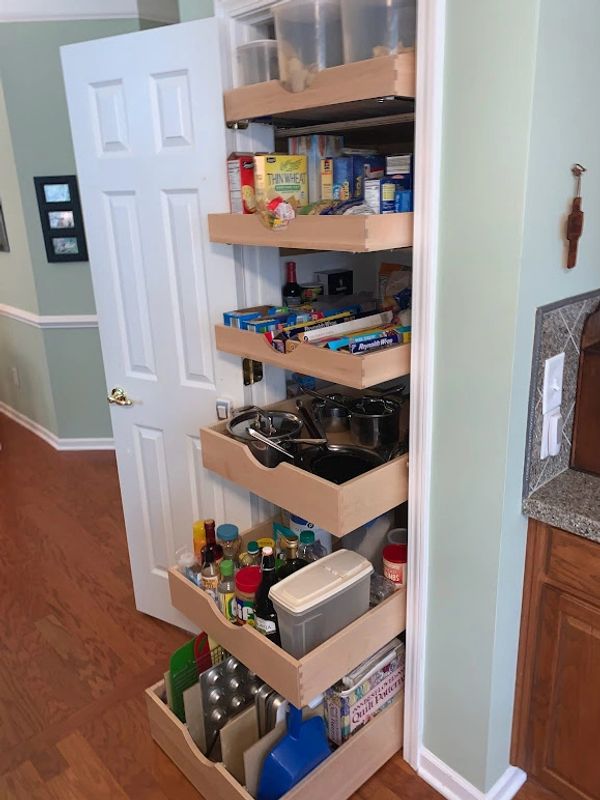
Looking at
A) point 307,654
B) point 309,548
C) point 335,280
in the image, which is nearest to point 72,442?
point 335,280

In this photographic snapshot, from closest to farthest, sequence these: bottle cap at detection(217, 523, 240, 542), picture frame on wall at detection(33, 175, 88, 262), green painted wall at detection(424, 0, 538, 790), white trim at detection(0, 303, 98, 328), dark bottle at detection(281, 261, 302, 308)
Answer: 1. green painted wall at detection(424, 0, 538, 790)
2. bottle cap at detection(217, 523, 240, 542)
3. dark bottle at detection(281, 261, 302, 308)
4. picture frame on wall at detection(33, 175, 88, 262)
5. white trim at detection(0, 303, 98, 328)

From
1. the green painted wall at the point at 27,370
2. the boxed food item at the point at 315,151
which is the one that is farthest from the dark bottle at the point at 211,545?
the green painted wall at the point at 27,370

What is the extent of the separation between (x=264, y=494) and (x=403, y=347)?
0.50 meters

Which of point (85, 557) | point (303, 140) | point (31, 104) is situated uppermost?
point (31, 104)

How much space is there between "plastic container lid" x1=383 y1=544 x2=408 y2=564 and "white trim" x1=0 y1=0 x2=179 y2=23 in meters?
2.93

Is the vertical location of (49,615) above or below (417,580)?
below

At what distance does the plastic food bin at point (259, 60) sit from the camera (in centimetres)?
149

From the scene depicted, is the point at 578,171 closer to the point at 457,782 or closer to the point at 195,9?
the point at 195,9

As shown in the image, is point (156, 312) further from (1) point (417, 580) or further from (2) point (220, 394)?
(1) point (417, 580)

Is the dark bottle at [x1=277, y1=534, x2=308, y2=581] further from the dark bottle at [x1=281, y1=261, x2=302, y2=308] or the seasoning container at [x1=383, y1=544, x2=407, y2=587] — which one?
the dark bottle at [x1=281, y1=261, x2=302, y2=308]

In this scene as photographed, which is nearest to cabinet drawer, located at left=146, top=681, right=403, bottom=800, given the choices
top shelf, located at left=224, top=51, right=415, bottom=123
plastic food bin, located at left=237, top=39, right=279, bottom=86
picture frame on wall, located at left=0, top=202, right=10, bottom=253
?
top shelf, located at left=224, top=51, right=415, bottom=123

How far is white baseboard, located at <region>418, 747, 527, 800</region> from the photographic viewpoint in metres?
1.60

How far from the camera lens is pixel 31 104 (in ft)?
11.2

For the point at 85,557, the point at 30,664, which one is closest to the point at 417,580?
the point at 30,664
